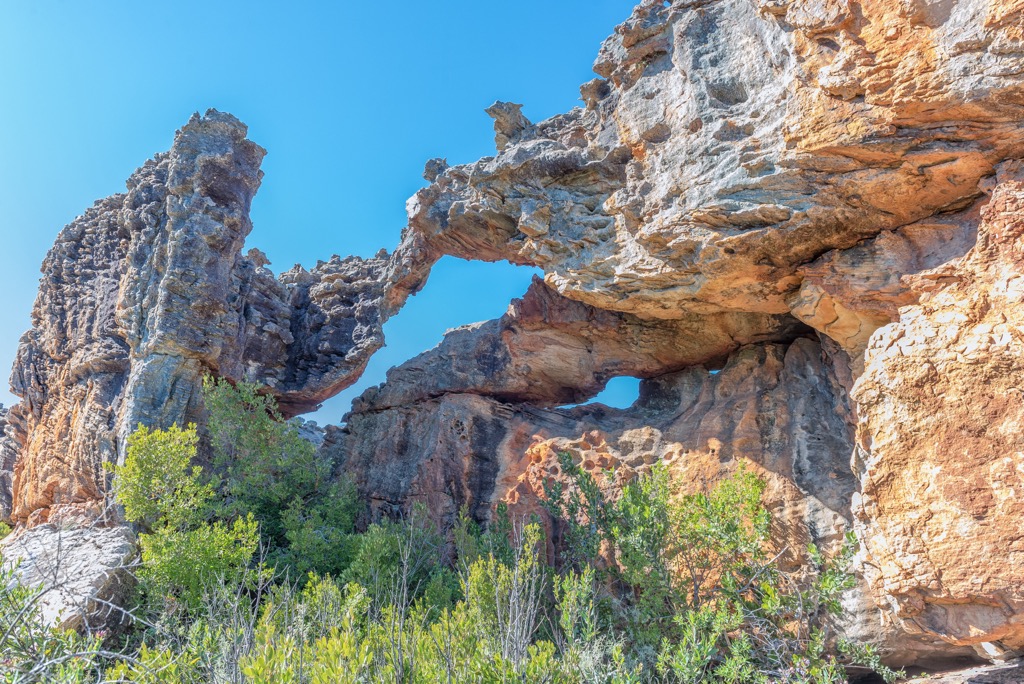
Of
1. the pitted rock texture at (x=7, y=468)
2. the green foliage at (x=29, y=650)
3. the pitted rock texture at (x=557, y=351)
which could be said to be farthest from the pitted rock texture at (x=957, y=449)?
the pitted rock texture at (x=7, y=468)

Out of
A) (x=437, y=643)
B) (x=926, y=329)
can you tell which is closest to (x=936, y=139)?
(x=926, y=329)

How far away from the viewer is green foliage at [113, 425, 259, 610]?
10.0 meters

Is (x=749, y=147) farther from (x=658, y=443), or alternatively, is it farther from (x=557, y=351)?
(x=557, y=351)

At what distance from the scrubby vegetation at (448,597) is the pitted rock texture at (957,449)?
1533 mm

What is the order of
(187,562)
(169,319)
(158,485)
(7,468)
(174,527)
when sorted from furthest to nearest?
(7,468), (169,319), (158,485), (174,527), (187,562)

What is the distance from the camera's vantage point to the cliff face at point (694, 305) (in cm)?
696

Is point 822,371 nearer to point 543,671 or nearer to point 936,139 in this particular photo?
point 936,139

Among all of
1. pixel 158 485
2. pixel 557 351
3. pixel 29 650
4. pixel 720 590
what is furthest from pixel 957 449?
pixel 158 485

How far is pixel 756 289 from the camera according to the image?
33.9 ft

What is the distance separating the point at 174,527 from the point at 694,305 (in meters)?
10.3

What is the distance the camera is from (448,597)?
9.36 metres

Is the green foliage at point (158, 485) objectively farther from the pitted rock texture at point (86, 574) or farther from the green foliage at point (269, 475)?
the green foliage at point (269, 475)

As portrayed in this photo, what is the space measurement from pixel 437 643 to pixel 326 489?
9.69 metres

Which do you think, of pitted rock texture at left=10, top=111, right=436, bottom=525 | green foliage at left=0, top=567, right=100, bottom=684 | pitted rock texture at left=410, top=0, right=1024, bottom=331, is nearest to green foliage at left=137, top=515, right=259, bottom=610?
green foliage at left=0, top=567, right=100, bottom=684
